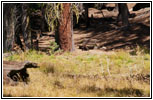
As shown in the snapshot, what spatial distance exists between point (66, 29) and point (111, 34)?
31.3 feet

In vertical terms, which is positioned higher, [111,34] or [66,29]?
[111,34]

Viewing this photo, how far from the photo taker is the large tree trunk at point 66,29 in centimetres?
1219

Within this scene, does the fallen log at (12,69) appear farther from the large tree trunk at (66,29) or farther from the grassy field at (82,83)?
the large tree trunk at (66,29)

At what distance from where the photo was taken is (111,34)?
21.3m

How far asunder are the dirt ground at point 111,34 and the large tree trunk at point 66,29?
3.44 m

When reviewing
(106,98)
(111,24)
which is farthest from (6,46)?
(111,24)

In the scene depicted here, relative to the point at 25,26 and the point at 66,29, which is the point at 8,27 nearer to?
the point at 25,26

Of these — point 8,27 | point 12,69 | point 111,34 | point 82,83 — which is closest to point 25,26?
point 8,27

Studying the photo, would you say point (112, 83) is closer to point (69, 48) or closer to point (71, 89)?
point (71, 89)

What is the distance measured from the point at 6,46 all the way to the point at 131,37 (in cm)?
974

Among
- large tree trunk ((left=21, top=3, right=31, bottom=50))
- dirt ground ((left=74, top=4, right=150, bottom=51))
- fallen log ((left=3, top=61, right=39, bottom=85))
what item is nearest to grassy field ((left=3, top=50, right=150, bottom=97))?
fallen log ((left=3, top=61, right=39, bottom=85))

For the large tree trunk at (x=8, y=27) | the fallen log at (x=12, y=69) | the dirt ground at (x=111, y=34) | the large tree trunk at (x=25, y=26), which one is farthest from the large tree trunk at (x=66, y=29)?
the fallen log at (x=12, y=69)

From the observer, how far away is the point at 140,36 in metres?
19.3

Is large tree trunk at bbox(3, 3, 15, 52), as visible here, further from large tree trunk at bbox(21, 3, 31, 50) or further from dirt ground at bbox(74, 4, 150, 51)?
dirt ground at bbox(74, 4, 150, 51)
